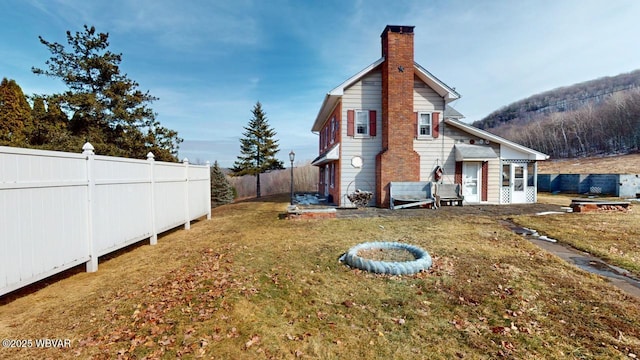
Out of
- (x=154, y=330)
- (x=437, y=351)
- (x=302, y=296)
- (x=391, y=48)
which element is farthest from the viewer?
(x=391, y=48)

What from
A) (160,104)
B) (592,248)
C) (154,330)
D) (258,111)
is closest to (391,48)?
(592,248)

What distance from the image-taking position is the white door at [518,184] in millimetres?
14641

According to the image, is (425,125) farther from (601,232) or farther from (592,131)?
(592,131)

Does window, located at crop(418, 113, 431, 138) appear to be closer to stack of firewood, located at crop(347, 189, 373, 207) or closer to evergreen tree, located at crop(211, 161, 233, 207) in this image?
stack of firewood, located at crop(347, 189, 373, 207)

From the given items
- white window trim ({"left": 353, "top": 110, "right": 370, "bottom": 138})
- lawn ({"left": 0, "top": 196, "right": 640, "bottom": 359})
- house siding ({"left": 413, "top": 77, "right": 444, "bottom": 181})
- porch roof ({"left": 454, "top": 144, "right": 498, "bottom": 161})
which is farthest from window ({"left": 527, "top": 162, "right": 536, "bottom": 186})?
lawn ({"left": 0, "top": 196, "right": 640, "bottom": 359})

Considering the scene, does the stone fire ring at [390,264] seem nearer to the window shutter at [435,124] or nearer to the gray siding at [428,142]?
the gray siding at [428,142]

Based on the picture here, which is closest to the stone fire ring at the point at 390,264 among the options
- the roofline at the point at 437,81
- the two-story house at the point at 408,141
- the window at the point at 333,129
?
the two-story house at the point at 408,141

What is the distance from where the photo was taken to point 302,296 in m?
3.96

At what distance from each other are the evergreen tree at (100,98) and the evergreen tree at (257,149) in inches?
380

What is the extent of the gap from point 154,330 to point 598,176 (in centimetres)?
2705

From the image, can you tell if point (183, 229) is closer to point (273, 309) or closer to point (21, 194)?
point (21, 194)

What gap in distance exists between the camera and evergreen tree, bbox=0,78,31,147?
14383 mm

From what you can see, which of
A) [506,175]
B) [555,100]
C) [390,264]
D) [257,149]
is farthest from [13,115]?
[555,100]

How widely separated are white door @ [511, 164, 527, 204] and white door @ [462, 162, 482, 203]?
1.90 m
